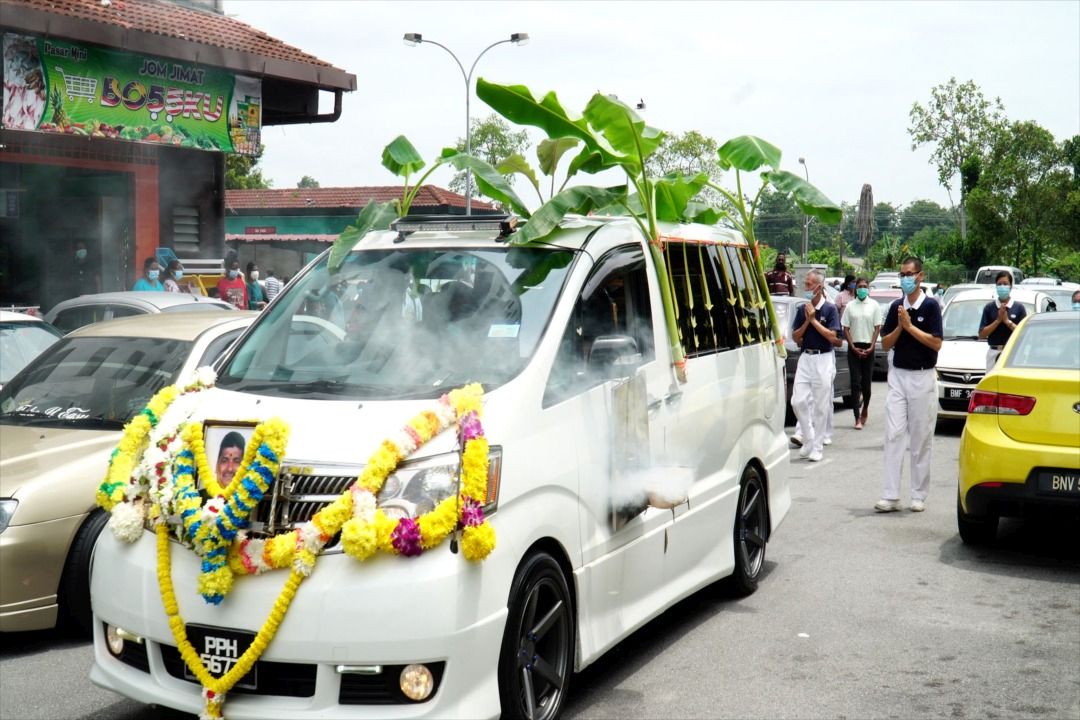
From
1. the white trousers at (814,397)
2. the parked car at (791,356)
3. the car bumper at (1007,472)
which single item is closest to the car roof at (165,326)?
the car bumper at (1007,472)

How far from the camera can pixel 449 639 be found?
3.97 m

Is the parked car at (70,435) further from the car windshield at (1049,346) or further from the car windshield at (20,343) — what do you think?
the car windshield at (1049,346)

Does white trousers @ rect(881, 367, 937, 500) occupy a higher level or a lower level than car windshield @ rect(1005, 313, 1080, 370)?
lower

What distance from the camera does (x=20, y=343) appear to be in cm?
872

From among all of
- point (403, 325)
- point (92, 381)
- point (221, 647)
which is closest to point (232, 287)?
point (92, 381)

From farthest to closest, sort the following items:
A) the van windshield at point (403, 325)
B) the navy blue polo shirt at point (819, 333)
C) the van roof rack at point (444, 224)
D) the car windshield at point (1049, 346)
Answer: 1. the navy blue polo shirt at point (819, 333)
2. the car windshield at point (1049, 346)
3. the van roof rack at point (444, 224)
4. the van windshield at point (403, 325)

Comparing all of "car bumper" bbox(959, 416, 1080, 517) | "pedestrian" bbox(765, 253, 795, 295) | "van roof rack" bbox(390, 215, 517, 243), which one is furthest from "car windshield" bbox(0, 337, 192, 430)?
"pedestrian" bbox(765, 253, 795, 295)

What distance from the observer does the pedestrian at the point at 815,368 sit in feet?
43.1

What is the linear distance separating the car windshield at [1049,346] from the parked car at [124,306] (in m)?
6.00

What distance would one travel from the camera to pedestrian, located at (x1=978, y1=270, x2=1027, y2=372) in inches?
570

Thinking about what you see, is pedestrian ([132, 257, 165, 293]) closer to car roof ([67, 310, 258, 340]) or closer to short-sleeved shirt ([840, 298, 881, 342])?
car roof ([67, 310, 258, 340])

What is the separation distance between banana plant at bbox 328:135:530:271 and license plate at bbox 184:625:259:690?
1998 millimetres

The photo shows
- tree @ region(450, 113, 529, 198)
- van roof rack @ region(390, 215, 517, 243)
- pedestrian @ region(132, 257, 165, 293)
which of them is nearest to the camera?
van roof rack @ region(390, 215, 517, 243)

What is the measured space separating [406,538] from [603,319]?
180 centimetres
